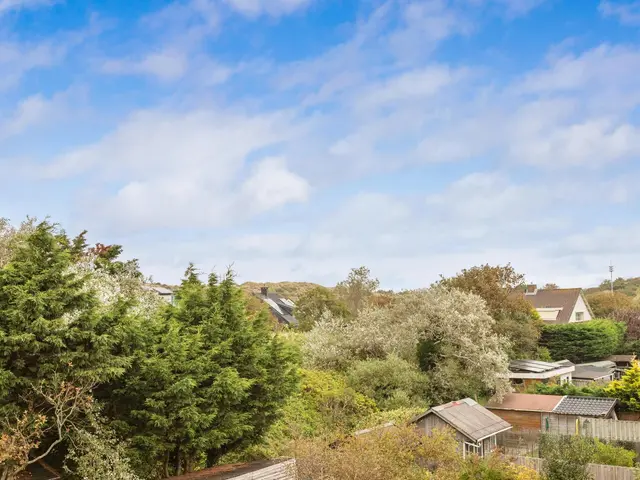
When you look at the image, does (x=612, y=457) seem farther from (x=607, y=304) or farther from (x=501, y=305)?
(x=607, y=304)

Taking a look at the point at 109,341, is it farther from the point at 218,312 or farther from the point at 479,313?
the point at 479,313

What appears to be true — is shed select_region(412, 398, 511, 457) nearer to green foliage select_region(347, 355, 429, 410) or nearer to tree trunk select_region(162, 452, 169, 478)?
green foliage select_region(347, 355, 429, 410)

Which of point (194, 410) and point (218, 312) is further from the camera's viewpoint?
point (218, 312)

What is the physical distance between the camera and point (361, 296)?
5891 cm

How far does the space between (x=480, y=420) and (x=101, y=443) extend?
17306mm

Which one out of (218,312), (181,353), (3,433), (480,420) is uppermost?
(218,312)

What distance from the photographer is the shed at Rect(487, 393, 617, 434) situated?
3005 centimetres

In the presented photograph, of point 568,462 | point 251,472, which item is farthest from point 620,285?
point 251,472

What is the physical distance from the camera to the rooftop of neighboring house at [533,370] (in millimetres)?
38219

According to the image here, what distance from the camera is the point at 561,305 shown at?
2453 inches

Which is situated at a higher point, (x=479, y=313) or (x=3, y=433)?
(x=479, y=313)

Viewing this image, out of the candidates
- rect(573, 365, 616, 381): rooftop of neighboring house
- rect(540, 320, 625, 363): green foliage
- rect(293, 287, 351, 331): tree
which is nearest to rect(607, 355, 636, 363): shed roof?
rect(540, 320, 625, 363): green foliage

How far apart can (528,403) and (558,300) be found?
34.4 meters

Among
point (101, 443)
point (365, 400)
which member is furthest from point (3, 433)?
point (365, 400)
